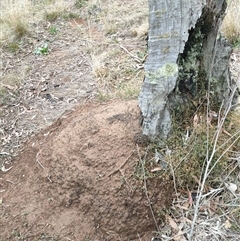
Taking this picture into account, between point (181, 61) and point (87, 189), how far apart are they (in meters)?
1.01

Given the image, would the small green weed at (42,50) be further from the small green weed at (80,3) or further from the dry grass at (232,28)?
the dry grass at (232,28)

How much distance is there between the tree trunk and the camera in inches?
97.5

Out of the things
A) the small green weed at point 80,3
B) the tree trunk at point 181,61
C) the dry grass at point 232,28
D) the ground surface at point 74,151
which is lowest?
the ground surface at point 74,151

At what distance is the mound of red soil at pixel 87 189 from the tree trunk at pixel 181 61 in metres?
0.27

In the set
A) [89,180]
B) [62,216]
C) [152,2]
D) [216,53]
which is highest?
[152,2]

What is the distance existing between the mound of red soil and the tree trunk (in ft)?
0.88

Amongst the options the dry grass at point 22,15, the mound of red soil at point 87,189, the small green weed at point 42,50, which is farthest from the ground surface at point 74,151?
the dry grass at point 22,15

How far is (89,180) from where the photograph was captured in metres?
2.82

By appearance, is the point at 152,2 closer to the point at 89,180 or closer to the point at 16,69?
the point at 89,180

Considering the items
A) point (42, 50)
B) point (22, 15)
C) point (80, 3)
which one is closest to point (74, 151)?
point (42, 50)

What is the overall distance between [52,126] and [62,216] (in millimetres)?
889

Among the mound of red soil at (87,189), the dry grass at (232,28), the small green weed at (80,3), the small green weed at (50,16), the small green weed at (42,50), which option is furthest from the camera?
the small green weed at (80,3)

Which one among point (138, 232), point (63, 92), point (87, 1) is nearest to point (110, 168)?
point (138, 232)

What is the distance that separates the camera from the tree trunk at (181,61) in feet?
8.13
